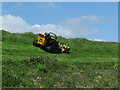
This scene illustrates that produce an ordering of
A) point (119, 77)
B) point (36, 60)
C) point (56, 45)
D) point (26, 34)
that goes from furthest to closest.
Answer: point (26, 34) → point (56, 45) → point (36, 60) → point (119, 77)

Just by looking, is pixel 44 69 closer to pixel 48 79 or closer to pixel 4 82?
pixel 48 79

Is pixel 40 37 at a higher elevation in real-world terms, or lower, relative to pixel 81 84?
higher

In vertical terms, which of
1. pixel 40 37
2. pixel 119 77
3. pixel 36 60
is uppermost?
pixel 40 37

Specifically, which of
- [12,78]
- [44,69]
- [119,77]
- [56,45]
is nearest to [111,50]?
[56,45]

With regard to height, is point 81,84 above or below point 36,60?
below

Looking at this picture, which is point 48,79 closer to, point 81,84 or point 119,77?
point 81,84

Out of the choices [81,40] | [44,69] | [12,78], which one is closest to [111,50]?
[81,40]

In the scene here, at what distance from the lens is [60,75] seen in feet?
54.9

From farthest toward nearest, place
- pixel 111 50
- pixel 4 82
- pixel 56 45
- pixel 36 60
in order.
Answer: pixel 111 50
pixel 56 45
pixel 36 60
pixel 4 82

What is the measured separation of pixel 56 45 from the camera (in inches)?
1426

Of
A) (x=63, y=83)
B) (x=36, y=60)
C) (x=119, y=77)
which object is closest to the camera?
(x=63, y=83)

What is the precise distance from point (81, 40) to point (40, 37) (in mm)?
16602

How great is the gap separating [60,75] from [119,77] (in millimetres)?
5698

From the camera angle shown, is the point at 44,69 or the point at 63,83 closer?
the point at 63,83
